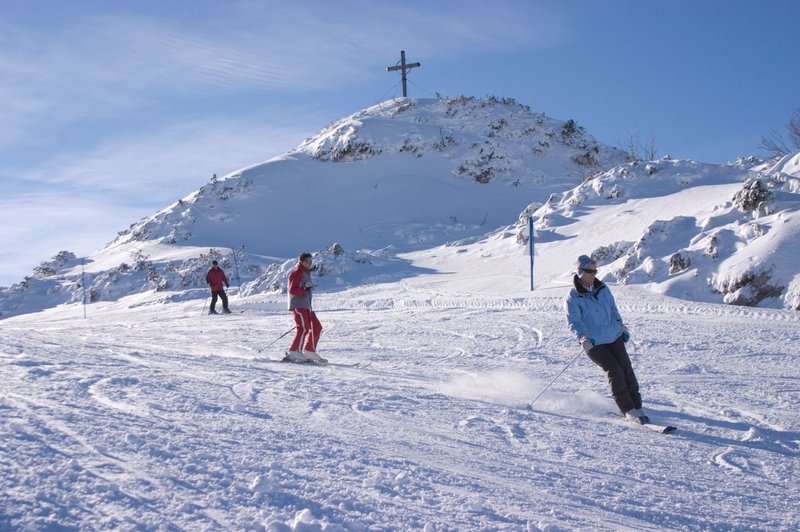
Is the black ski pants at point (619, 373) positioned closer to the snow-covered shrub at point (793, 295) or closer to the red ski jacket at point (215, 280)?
the snow-covered shrub at point (793, 295)

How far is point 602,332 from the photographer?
6.56 m

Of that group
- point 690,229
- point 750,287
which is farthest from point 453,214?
point 750,287

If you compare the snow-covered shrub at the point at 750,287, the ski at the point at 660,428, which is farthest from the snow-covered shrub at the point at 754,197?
the ski at the point at 660,428

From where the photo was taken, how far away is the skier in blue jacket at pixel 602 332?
6.47 meters

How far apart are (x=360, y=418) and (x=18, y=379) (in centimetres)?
414

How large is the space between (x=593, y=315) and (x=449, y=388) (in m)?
2.26

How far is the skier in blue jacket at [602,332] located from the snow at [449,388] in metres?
0.36

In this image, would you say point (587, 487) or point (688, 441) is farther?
point (688, 441)

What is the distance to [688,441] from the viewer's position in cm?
578

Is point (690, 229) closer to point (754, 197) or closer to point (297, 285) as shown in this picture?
point (754, 197)

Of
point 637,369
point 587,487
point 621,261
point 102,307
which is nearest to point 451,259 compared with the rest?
point 621,261

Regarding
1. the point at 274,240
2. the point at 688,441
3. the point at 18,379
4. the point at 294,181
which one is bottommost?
the point at 688,441

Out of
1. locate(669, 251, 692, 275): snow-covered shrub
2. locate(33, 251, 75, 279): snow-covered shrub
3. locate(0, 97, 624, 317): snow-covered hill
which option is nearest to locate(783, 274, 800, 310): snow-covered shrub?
locate(669, 251, 692, 275): snow-covered shrub

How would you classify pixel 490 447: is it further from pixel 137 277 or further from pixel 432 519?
pixel 137 277
